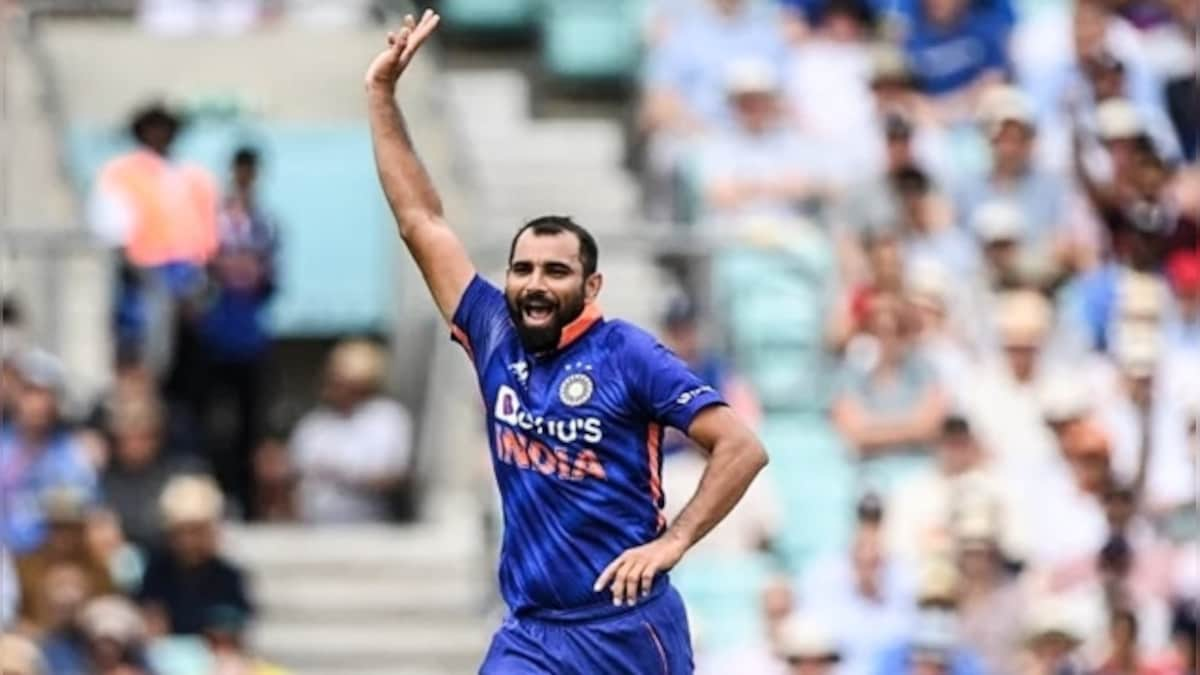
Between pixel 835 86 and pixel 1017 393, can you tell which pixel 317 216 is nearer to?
pixel 835 86

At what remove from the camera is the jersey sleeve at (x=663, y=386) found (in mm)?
9539

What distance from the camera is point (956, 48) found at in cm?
1720

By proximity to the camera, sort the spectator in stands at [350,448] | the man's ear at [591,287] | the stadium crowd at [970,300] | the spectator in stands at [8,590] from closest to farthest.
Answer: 1. the man's ear at [591,287]
2. the stadium crowd at [970,300]
3. the spectator in stands at [8,590]
4. the spectator in stands at [350,448]

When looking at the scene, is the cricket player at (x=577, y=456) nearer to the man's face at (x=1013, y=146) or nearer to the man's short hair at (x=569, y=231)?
the man's short hair at (x=569, y=231)

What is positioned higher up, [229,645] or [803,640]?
[229,645]

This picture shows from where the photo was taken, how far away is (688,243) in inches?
607

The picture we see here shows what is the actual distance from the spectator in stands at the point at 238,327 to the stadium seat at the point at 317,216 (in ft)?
2.05

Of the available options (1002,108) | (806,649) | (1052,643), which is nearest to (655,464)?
(806,649)

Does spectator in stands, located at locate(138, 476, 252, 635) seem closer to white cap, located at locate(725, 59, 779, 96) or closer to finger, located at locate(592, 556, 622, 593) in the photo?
white cap, located at locate(725, 59, 779, 96)

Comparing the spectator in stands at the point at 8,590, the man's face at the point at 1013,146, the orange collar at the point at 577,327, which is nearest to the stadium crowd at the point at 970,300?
the man's face at the point at 1013,146

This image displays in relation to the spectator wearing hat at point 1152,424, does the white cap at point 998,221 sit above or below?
above

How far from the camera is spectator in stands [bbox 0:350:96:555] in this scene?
49.6ft

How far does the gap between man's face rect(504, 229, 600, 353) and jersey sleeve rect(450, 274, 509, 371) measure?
0.20 meters

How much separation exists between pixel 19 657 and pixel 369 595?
6.21ft
